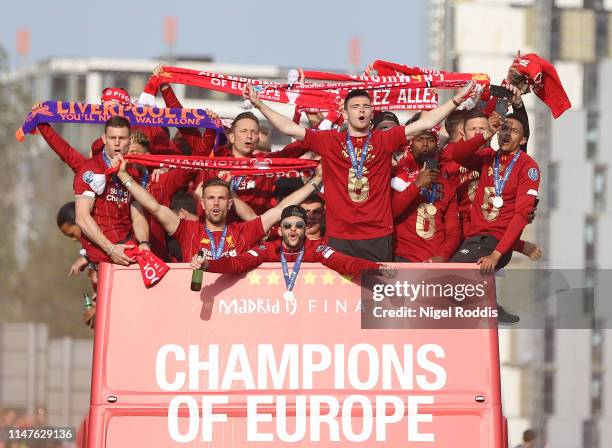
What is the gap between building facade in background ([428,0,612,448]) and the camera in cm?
2552

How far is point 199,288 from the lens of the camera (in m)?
10.5

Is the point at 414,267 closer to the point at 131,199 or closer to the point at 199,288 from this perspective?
the point at 199,288

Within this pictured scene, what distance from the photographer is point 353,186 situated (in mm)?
11453

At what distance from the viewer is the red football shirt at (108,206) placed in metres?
11.9

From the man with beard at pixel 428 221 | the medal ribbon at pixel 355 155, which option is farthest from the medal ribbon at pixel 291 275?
the man with beard at pixel 428 221

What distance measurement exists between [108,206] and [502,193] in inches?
116

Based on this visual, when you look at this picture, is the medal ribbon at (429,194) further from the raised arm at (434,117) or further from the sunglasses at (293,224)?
the sunglasses at (293,224)

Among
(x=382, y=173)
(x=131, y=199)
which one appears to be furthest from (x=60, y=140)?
(x=382, y=173)

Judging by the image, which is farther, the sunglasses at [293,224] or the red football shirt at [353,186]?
the red football shirt at [353,186]

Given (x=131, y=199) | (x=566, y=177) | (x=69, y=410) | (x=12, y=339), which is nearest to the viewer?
(x=131, y=199)

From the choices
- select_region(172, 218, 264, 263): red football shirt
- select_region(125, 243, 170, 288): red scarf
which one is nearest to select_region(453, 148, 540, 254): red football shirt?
select_region(172, 218, 264, 263): red football shirt

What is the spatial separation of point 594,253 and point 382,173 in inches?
756

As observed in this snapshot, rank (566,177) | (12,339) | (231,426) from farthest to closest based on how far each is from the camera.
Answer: (12,339), (566,177), (231,426)

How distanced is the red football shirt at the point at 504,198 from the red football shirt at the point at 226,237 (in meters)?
1.61
